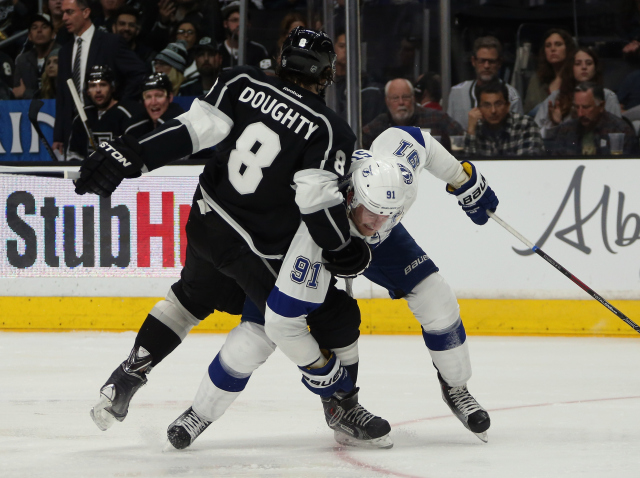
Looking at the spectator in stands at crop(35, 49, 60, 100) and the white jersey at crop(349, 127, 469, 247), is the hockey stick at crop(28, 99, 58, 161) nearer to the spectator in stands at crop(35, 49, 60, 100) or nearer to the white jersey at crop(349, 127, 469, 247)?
the spectator in stands at crop(35, 49, 60, 100)

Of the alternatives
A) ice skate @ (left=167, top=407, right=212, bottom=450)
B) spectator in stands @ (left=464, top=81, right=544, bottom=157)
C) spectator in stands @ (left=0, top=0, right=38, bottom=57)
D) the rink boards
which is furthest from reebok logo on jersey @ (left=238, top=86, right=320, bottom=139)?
spectator in stands @ (left=0, top=0, right=38, bottom=57)

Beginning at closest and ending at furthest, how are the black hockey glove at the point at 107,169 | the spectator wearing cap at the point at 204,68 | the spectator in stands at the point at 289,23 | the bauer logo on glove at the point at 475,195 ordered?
the black hockey glove at the point at 107,169, the bauer logo on glove at the point at 475,195, the spectator in stands at the point at 289,23, the spectator wearing cap at the point at 204,68

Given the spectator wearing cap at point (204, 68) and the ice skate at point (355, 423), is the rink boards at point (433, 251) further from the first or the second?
the ice skate at point (355, 423)

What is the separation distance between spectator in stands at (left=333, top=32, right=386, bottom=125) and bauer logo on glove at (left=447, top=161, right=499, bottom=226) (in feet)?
6.84

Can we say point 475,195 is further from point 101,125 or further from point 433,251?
point 101,125

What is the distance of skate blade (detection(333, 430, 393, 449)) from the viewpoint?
263 centimetres

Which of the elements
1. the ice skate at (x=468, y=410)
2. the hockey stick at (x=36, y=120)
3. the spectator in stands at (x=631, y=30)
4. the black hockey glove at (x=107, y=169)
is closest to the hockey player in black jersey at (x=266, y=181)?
the black hockey glove at (x=107, y=169)

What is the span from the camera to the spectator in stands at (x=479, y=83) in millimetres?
4879

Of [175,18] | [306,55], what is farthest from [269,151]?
[175,18]

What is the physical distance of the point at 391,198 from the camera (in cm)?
246

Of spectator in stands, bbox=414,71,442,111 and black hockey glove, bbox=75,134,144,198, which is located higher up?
black hockey glove, bbox=75,134,144,198

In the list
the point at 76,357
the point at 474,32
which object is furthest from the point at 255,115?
the point at 474,32

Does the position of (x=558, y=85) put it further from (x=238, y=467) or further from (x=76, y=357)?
(x=238, y=467)

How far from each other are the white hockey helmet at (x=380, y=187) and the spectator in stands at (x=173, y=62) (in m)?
3.08
